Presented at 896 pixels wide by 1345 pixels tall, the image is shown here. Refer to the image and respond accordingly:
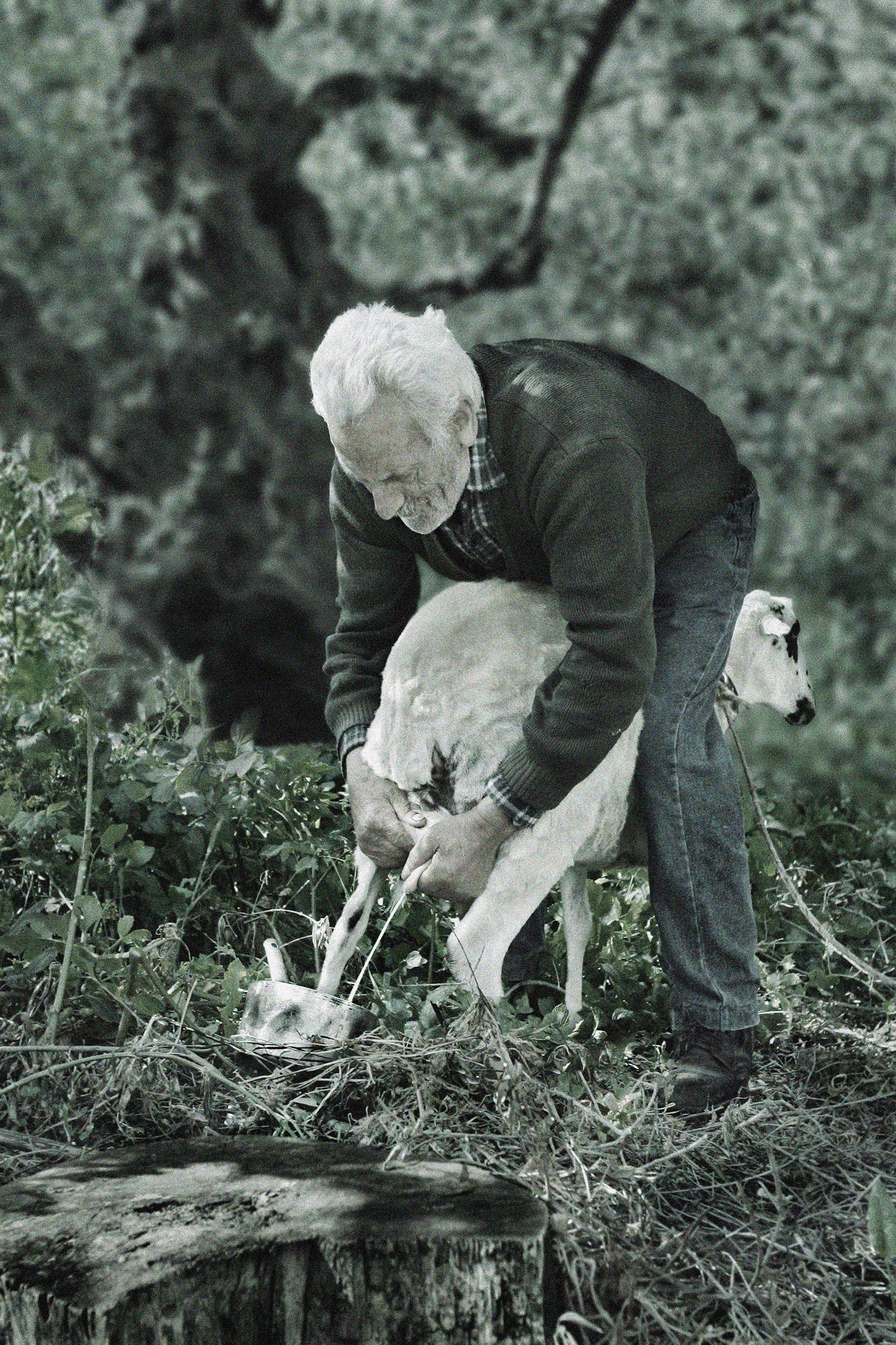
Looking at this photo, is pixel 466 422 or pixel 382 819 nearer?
pixel 466 422

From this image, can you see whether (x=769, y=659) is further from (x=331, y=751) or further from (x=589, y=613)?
(x=331, y=751)

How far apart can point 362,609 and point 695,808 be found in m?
0.78

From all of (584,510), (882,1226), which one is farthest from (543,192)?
(882,1226)

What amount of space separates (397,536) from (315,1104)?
1.07m

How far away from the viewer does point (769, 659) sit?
365cm

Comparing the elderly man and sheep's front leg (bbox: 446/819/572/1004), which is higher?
the elderly man

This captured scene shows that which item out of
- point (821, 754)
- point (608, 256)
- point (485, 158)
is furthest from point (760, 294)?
point (821, 754)

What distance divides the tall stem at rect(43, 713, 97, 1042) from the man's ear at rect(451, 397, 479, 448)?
109 cm

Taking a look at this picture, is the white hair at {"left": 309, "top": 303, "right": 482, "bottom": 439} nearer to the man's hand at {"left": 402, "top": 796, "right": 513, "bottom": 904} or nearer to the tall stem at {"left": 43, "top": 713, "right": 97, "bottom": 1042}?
the man's hand at {"left": 402, "top": 796, "right": 513, "bottom": 904}

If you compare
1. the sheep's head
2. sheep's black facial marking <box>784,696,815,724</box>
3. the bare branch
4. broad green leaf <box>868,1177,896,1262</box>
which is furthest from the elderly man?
the bare branch

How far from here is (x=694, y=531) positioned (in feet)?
10.6

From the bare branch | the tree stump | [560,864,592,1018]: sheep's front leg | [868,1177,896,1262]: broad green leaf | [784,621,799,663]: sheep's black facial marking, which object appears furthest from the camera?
the bare branch

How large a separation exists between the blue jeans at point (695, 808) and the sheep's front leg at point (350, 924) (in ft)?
1.78

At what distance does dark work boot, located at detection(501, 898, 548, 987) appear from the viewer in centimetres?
372
